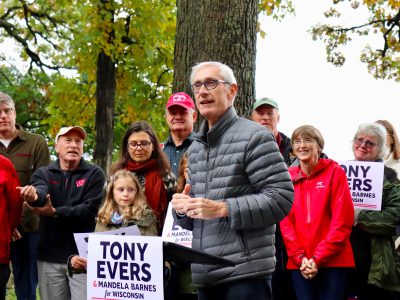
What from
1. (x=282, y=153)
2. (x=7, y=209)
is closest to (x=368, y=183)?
(x=282, y=153)

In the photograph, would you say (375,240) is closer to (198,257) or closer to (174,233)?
(174,233)

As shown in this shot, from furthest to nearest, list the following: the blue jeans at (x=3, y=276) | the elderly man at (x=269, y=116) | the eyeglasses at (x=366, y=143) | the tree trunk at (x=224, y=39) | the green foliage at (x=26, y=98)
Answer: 1. the green foliage at (x=26, y=98)
2. the tree trunk at (x=224, y=39)
3. the elderly man at (x=269, y=116)
4. the blue jeans at (x=3, y=276)
5. the eyeglasses at (x=366, y=143)

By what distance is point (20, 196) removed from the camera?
681 cm

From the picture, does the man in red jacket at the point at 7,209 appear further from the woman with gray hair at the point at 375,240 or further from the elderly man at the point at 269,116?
the woman with gray hair at the point at 375,240

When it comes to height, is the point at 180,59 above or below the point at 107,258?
above

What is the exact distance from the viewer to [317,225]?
20.2 ft

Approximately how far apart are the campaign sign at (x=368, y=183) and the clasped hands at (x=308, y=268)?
2.75 ft

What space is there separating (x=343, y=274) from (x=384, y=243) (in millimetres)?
621

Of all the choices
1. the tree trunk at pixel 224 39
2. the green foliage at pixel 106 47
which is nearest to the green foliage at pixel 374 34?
the green foliage at pixel 106 47

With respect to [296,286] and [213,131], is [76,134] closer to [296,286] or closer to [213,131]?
[296,286]

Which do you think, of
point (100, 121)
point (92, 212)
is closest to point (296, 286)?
point (92, 212)

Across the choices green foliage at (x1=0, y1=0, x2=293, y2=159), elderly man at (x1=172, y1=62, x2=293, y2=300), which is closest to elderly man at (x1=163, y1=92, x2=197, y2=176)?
elderly man at (x1=172, y1=62, x2=293, y2=300)

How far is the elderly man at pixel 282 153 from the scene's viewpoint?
6.48 metres

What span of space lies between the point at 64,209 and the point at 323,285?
2.24m
